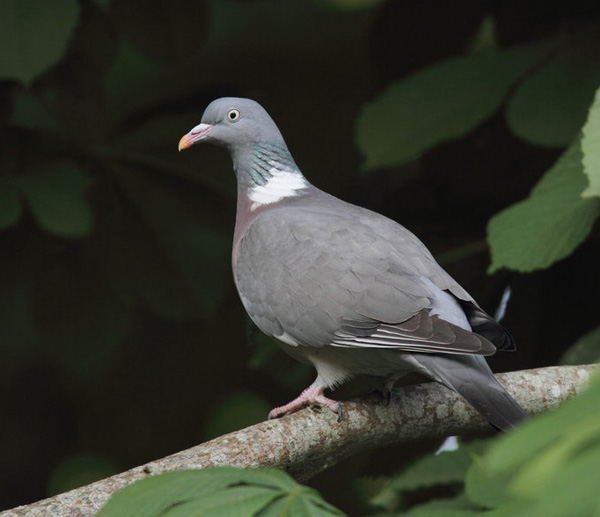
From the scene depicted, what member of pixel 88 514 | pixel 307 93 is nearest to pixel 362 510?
pixel 307 93

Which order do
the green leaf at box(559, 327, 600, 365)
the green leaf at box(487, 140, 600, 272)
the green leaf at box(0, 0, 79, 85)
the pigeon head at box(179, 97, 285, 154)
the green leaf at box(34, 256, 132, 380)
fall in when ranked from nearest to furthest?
the green leaf at box(487, 140, 600, 272)
the green leaf at box(0, 0, 79, 85)
the green leaf at box(559, 327, 600, 365)
the pigeon head at box(179, 97, 285, 154)
the green leaf at box(34, 256, 132, 380)

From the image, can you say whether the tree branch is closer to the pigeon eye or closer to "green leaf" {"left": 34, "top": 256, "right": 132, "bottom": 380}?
the pigeon eye

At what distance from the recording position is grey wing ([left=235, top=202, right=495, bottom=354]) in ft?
6.67

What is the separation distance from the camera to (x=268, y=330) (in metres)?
2.33

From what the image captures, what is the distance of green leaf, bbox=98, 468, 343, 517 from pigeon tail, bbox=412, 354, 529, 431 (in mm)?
843

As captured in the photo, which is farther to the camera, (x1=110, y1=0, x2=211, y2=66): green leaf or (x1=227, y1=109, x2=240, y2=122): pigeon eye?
(x1=110, y1=0, x2=211, y2=66): green leaf

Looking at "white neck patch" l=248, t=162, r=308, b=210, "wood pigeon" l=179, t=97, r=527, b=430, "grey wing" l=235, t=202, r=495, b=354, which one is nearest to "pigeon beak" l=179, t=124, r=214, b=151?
"white neck patch" l=248, t=162, r=308, b=210

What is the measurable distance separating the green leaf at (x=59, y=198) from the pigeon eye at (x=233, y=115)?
1.75 ft

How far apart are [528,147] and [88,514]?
209 cm

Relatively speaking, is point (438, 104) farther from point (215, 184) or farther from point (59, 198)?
point (59, 198)

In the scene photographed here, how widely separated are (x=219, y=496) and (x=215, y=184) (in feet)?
7.68

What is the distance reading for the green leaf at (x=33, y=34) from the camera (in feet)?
7.79

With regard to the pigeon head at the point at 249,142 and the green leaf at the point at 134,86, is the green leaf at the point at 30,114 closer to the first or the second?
the green leaf at the point at 134,86

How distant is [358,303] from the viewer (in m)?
2.12
